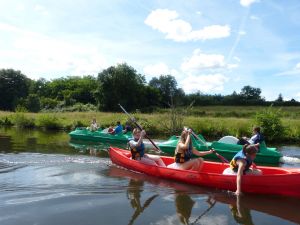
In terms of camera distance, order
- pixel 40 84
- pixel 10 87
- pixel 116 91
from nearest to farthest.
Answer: pixel 116 91 < pixel 10 87 < pixel 40 84

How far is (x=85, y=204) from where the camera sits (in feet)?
25.3

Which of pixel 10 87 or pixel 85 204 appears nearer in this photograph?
pixel 85 204

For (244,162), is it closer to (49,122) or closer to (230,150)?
(230,150)

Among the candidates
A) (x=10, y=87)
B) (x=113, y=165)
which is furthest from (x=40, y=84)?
(x=113, y=165)

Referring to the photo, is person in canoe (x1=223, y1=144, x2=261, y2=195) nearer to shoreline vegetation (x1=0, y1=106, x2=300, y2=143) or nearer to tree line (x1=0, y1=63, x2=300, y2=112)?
shoreline vegetation (x1=0, y1=106, x2=300, y2=143)

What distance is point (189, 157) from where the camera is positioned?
32.0ft

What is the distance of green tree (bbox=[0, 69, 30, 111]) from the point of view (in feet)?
184

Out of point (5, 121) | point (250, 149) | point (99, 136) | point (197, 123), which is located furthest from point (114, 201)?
point (5, 121)

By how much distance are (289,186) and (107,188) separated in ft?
13.0

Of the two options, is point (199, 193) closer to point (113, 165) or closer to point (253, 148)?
point (253, 148)

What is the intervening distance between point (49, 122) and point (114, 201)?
21.7m

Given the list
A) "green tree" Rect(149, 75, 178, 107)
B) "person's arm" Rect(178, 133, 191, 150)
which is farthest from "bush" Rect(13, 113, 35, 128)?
"green tree" Rect(149, 75, 178, 107)

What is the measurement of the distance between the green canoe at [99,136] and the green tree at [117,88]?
24.6 meters

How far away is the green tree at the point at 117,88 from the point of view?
4509 centimetres
